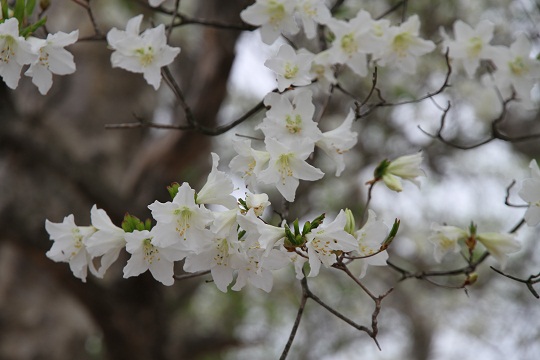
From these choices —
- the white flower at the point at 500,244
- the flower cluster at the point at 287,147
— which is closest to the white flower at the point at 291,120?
the flower cluster at the point at 287,147

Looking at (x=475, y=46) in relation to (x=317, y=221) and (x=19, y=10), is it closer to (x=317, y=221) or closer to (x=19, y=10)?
(x=317, y=221)

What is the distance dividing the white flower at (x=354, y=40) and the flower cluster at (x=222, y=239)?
471 mm

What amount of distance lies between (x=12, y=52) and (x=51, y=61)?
0.10 m

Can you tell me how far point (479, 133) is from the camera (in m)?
4.40

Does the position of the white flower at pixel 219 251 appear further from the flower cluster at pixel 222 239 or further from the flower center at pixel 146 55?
the flower center at pixel 146 55

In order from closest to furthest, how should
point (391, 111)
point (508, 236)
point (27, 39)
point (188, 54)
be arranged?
point (27, 39) < point (508, 236) < point (391, 111) < point (188, 54)

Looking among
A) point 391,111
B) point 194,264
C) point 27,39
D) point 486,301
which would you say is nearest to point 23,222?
point 27,39

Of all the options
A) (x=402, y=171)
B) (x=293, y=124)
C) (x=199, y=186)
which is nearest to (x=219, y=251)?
(x=293, y=124)

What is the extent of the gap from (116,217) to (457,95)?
7.61ft

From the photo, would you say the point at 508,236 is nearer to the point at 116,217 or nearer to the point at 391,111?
the point at 116,217

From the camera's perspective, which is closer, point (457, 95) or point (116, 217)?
point (116, 217)

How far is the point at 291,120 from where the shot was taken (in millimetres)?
1215

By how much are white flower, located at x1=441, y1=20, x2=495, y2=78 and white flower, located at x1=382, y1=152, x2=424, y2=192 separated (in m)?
0.47

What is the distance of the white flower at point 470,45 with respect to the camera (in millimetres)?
1741
